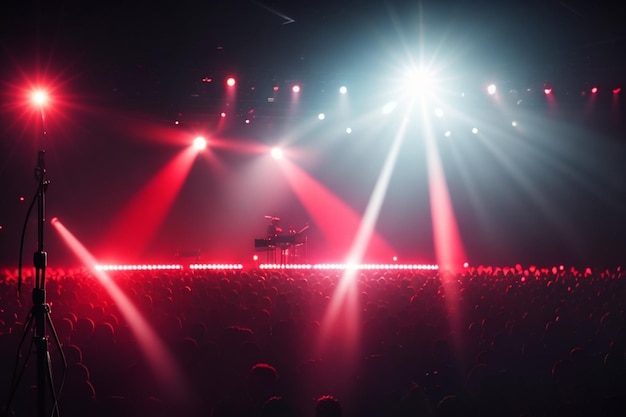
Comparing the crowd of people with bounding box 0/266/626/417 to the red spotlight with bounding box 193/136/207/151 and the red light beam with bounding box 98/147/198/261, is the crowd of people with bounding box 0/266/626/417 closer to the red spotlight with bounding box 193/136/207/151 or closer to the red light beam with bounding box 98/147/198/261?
the red light beam with bounding box 98/147/198/261

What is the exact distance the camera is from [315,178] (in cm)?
2698

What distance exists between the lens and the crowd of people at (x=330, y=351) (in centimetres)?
615

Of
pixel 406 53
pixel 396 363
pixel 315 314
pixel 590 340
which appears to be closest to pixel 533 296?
pixel 590 340

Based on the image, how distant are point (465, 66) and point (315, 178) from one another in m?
10.9

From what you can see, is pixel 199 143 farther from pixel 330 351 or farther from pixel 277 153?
pixel 330 351

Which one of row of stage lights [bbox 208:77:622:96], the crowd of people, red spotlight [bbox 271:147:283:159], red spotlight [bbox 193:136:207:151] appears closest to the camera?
the crowd of people

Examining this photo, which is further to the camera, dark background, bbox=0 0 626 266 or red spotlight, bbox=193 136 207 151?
red spotlight, bbox=193 136 207 151

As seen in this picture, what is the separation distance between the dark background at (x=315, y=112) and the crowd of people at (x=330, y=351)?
18.7ft

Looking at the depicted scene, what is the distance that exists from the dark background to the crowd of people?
5715 mm

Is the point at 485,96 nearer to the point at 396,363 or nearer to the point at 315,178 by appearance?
the point at 315,178

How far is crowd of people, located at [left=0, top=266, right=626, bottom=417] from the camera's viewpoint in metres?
6.15

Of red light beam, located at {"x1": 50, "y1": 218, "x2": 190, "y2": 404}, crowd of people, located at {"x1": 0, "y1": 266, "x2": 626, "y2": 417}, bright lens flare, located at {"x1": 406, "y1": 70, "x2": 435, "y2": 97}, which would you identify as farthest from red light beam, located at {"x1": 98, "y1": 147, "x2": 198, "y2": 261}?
crowd of people, located at {"x1": 0, "y1": 266, "x2": 626, "y2": 417}

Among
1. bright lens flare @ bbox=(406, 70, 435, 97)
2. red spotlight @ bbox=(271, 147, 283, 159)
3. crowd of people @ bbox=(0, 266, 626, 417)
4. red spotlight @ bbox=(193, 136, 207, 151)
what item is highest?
red spotlight @ bbox=(193, 136, 207, 151)

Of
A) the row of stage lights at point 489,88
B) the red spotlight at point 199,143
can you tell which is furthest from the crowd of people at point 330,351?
the red spotlight at point 199,143
